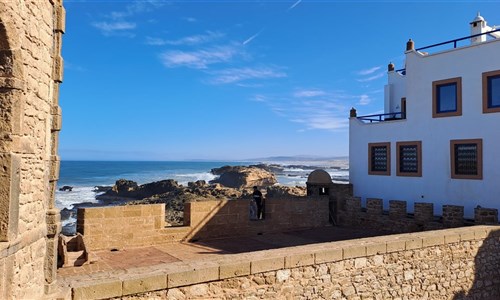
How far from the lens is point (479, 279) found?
986 cm

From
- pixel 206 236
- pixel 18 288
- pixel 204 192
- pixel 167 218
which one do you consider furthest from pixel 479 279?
pixel 204 192

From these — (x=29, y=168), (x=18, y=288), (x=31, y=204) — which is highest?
(x=29, y=168)

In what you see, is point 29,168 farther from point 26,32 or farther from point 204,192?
point 204,192

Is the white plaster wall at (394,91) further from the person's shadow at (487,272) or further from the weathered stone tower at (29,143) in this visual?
the weathered stone tower at (29,143)

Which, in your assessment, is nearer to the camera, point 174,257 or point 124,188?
point 174,257

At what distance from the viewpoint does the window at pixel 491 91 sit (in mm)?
13438

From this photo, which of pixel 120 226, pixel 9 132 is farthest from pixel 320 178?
pixel 9 132

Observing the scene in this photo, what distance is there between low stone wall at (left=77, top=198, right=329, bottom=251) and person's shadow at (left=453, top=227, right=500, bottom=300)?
19.2 ft

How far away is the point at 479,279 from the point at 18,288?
10.4m

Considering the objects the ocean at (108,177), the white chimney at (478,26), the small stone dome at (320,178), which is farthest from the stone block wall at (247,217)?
the ocean at (108,177)

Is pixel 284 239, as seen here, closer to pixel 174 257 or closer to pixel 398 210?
pixel 174 257

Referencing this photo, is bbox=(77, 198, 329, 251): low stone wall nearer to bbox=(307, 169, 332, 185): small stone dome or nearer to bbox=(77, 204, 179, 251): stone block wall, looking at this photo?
bbox=(77, 204, 179, 251): stone block wall

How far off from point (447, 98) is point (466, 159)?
2.53 m

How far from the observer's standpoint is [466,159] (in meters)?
14.2
